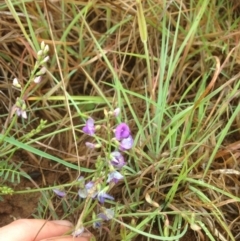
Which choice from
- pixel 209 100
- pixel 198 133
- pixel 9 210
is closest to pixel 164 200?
pixel 198 133

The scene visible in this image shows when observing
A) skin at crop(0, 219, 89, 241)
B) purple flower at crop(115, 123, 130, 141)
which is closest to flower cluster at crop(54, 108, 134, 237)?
purple flower at crop(115, 123, 130, 141)

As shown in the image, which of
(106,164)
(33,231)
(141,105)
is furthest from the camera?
(141,105)

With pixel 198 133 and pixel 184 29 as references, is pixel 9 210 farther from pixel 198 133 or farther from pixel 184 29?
pixel 184 29

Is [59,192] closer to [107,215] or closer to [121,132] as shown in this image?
[107,215]

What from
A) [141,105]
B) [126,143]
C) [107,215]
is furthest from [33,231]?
[141,105]

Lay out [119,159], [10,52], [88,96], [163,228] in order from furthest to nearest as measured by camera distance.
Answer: [10,52], [88,96], [163,228], [119,159]

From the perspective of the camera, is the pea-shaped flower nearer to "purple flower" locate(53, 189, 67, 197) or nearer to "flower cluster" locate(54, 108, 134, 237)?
"flower cluster" locate(54, 108, 134, 237)
